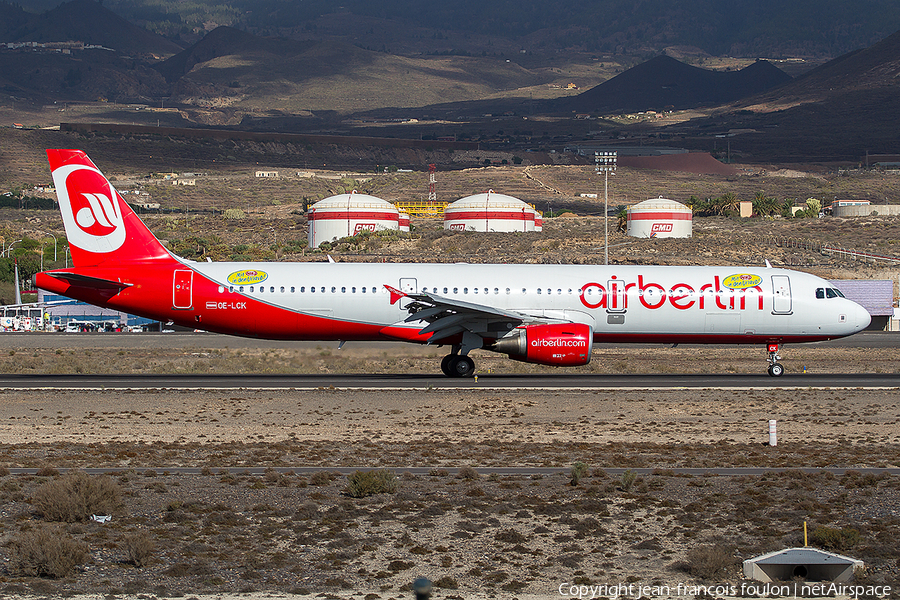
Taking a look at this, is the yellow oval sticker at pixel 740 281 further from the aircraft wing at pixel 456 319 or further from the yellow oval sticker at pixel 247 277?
the yellow oval sticker at pixel 247 277

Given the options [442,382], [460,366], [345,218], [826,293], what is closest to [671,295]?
[826,293]

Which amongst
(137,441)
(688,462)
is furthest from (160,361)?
(688,462)

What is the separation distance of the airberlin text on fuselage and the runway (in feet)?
8.83

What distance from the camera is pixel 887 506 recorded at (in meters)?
15.9

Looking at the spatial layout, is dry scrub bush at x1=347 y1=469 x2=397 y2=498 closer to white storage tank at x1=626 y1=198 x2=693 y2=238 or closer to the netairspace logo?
the netairspace logo

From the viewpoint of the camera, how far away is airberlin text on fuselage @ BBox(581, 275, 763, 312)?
34500mm

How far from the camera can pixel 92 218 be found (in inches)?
1312

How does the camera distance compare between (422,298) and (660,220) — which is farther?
(660,220)

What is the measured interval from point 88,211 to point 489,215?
89.9 metres

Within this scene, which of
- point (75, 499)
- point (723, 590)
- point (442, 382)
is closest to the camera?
point (723, 590)

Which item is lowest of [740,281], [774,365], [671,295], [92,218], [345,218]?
[774,365]

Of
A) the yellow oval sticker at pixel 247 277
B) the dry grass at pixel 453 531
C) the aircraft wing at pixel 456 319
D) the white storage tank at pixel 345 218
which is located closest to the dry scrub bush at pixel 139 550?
the dry grass at pixel 453 531

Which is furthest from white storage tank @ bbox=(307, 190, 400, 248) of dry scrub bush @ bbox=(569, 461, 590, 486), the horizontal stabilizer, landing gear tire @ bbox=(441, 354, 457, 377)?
dry scrub bush @ bbox=(569, 461, 590, 486)

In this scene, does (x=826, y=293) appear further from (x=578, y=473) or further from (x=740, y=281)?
(x=578, y=473)
